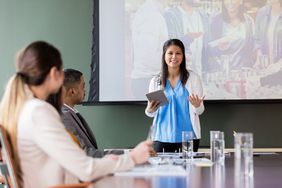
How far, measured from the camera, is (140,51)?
4207mm

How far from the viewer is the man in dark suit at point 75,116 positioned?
2.45 m

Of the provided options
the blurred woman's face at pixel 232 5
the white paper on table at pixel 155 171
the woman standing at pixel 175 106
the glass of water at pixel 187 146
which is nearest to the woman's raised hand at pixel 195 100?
the woman standing at pixel 175 106

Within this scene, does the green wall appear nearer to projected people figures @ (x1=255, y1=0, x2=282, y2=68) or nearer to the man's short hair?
projected people figures @ (x1=255, y1=0, x2=282, y2=68)

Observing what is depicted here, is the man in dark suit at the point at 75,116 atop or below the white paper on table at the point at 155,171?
atop

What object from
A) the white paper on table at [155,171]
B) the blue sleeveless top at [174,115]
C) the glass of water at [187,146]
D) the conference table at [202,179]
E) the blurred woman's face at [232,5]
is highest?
the blurred woman's face at [232,5]

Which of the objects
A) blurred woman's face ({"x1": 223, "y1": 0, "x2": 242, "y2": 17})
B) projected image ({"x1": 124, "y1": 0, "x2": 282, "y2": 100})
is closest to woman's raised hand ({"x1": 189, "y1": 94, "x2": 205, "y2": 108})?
projected image ({"x1": 124, "y1": 0, "x2": 282, "y2": 100})

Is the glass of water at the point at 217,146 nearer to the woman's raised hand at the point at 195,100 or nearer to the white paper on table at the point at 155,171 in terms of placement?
the white paper on table at the point at 155,171

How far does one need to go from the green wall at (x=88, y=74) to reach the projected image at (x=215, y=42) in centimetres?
20

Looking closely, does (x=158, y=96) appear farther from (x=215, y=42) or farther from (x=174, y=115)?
(x=215, y=42)

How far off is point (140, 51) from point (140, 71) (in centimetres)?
19

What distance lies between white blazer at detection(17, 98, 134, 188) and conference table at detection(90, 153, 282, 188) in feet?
0.23

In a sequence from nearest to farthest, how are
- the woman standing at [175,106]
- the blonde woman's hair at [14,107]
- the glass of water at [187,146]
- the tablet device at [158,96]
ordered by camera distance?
the blonde woman's hair at [14,107] → the glass of water at [187,146] → the tablet device at [158,96] → the woman standing at [175,106]

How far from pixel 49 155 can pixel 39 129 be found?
101 millimetres

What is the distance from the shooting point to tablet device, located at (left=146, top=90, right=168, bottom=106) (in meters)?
2.98
